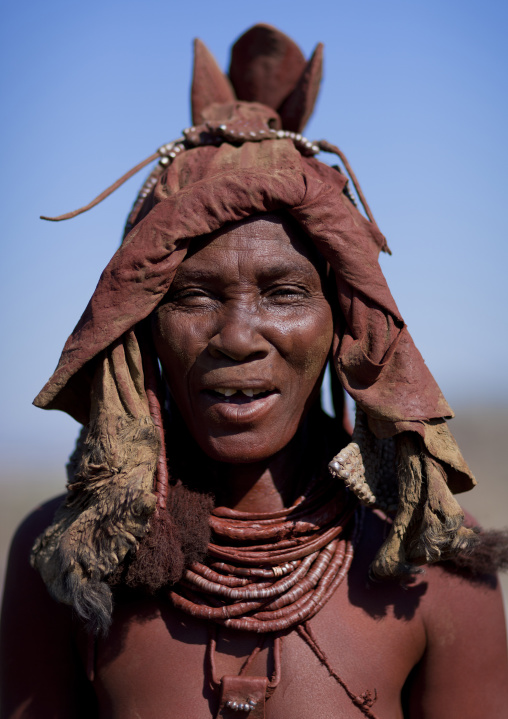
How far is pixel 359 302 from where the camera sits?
90.9 inches

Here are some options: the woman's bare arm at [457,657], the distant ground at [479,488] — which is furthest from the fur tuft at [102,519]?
the distant ground at [479,488]

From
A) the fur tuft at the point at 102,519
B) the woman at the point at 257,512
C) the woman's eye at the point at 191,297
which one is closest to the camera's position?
the fur tuft at the point at 102,519

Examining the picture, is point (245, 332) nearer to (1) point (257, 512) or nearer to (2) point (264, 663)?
(1) point (257, 512)

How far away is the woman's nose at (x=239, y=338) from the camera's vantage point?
220cm

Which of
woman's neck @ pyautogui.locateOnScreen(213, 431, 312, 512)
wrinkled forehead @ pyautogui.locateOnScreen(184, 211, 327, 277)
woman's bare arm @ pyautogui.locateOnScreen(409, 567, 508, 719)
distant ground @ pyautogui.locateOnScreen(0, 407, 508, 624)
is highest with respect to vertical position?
wrinkled forehead @ pyautogui.locateOnScreen(184, 211, 327, 277)

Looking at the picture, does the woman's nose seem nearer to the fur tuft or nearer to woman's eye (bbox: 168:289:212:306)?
woman's eye (bbox: 168:289:212:306)

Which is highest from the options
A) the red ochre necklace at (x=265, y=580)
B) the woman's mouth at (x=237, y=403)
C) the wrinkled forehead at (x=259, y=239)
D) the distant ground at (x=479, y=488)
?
the wrinkled forehead at (x=259, y=239)

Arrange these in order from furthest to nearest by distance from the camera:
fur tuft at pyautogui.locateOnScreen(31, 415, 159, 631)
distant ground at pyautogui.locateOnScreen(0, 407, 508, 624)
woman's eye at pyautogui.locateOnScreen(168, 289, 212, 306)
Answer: distant ground at pyautogui.locateOnScreen(0, 407, 508, 624), woman's eye at pyautogui.locateOnScreen(168, 289, 212, 306), fur tuft at pyautogui.locateOnScreen(31, 415, 159, 631)

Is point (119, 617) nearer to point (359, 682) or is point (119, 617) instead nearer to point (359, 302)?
point (359, 682)

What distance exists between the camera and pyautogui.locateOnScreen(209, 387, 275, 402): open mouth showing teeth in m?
2.27

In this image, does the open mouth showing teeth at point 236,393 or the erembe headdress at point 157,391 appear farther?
the open mouth showing teeth at point 236,393

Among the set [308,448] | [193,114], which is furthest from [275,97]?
[308,448]

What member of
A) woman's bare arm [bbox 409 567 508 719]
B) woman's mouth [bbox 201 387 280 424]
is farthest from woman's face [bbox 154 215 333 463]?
woman's bare arm [bbox 409 567 508 719]

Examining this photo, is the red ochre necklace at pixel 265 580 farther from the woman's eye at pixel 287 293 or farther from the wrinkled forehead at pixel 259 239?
the wrinkled forehead at pixel 259 239
